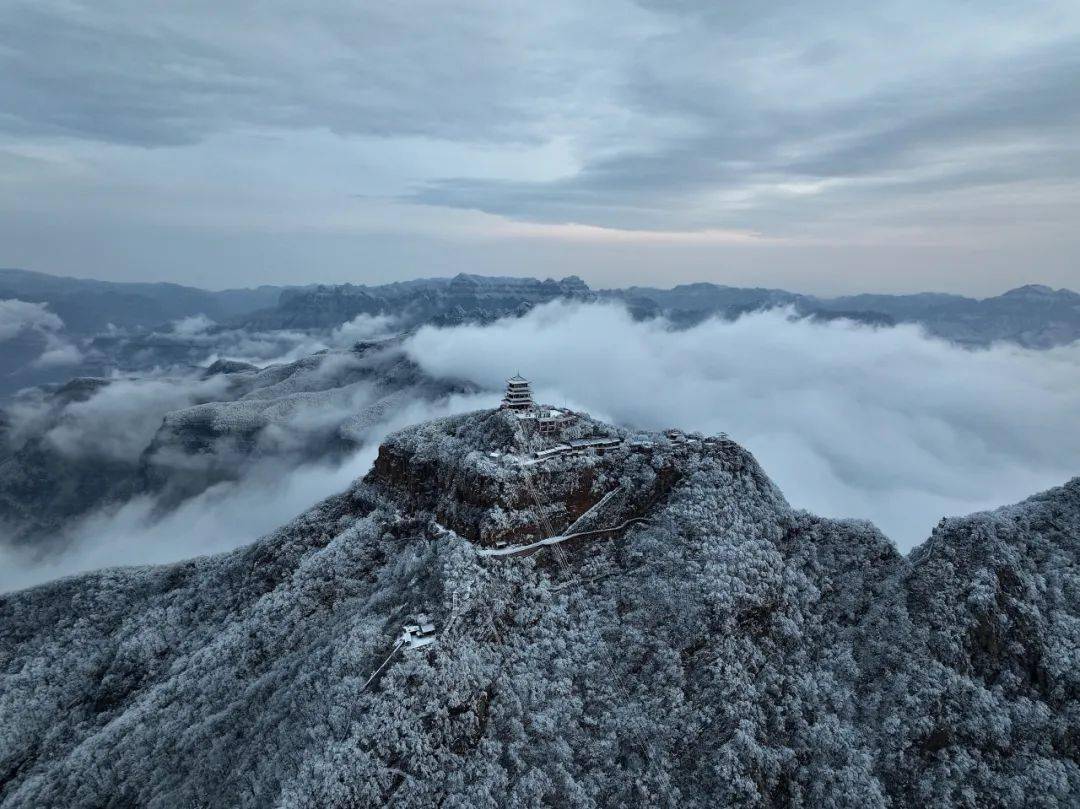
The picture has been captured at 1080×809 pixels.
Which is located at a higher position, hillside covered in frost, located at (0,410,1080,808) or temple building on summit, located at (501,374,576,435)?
temple building on summit, located at (501,374,576,435)

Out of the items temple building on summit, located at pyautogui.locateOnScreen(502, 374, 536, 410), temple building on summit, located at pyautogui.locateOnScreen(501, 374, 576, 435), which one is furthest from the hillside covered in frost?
temple building on summit, located at pyautogui.locateOnScreen(502, 374, 536, 410)

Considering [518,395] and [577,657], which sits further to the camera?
[518,395]

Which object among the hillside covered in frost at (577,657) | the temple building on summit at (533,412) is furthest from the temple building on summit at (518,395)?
the hillside covered in frost at (577,657)

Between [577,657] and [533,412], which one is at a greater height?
[533,412]

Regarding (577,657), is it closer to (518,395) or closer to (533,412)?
(533,412)

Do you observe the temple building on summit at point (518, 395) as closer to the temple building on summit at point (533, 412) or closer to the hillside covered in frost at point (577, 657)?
the temple building on summit at point (533, 412)

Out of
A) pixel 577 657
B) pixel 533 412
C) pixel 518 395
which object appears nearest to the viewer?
pixel 577 657

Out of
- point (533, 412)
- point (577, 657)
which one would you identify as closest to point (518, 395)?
point (533, 412)

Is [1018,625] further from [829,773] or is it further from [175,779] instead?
[175,779]

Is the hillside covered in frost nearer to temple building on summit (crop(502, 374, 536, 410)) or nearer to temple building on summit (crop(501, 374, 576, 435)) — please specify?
temple building on summit (crop(501, 374, 576, 435))

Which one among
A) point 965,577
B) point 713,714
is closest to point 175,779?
point 713,714
